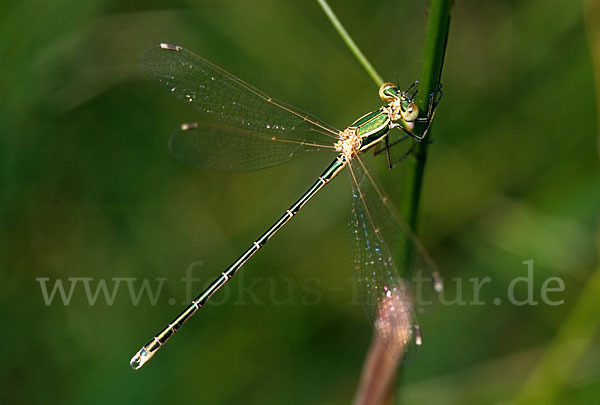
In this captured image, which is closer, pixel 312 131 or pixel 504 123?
pixel 312 131

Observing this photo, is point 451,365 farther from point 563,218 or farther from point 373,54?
point 373,54

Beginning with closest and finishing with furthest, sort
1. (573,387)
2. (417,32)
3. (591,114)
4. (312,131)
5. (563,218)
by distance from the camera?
(573,387) < (312,131) < (563,218) < (591,114) < (417,32)

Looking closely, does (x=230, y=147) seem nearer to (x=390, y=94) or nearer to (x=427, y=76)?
(x=390, y=94)

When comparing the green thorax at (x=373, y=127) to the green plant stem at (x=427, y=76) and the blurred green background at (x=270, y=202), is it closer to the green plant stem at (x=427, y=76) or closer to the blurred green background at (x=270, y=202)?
the green plant stem at (x=427, y=76)

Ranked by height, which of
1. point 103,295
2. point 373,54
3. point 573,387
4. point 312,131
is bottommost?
point 573,387

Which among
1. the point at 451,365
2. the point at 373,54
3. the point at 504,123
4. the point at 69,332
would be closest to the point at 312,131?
the point at 373,54

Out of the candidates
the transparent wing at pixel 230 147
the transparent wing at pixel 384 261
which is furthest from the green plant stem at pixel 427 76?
the transparent wing at pixel 230 147
